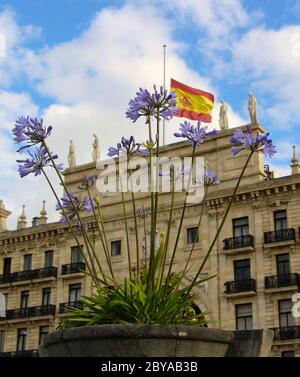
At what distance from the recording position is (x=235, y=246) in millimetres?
38125

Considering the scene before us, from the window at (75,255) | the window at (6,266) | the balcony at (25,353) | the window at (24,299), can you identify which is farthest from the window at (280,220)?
the window at (6,266)

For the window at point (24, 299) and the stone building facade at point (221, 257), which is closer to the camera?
the stone building facade at point (221, 257)

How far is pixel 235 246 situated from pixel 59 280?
12793 mm

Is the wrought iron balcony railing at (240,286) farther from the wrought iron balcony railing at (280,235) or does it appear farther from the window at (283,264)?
the wrought iron balcony railing at (280,235)

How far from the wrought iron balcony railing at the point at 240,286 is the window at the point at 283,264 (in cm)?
155

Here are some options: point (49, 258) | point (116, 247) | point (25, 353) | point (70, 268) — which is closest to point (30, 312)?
point (25, 353)

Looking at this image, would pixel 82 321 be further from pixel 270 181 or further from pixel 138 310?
pixel 270 181

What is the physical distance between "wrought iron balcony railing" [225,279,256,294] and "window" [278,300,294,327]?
1.82m

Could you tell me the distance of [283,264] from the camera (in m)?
36.9

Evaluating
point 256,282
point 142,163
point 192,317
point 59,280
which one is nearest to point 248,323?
point 256,282

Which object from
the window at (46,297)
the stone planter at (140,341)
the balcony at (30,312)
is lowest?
the stone planter at (140,341)

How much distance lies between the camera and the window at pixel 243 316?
121ft

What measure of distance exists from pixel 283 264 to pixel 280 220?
8.31 feet

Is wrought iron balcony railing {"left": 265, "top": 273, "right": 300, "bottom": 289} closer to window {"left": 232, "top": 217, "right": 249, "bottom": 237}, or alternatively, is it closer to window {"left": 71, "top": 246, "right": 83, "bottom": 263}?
window {"left": 232, "top": 217, "right": 249, "bottom": 237}
